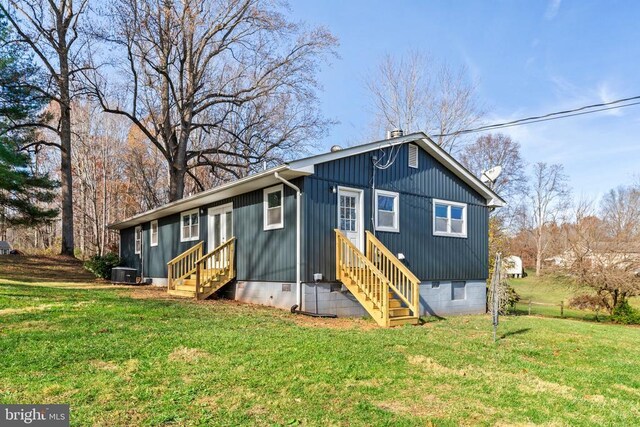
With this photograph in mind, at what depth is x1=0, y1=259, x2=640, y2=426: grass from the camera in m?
3.64

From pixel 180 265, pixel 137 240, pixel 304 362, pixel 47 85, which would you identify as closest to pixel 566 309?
pixel 180 265

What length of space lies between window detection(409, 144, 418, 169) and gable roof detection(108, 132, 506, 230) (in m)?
0.16

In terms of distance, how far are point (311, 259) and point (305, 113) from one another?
15.1 m

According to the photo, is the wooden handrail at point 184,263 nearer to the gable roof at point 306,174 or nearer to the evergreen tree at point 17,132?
the gable roof at point 306,174

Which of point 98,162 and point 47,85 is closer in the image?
point 47,85

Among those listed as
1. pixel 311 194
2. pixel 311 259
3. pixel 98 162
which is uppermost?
pixel 98 162

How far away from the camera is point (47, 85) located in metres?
18.0

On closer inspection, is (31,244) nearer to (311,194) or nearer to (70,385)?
(311,194)

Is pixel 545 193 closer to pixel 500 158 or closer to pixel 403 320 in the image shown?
pixel 500 158

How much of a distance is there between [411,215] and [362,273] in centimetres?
298

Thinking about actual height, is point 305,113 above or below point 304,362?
above
